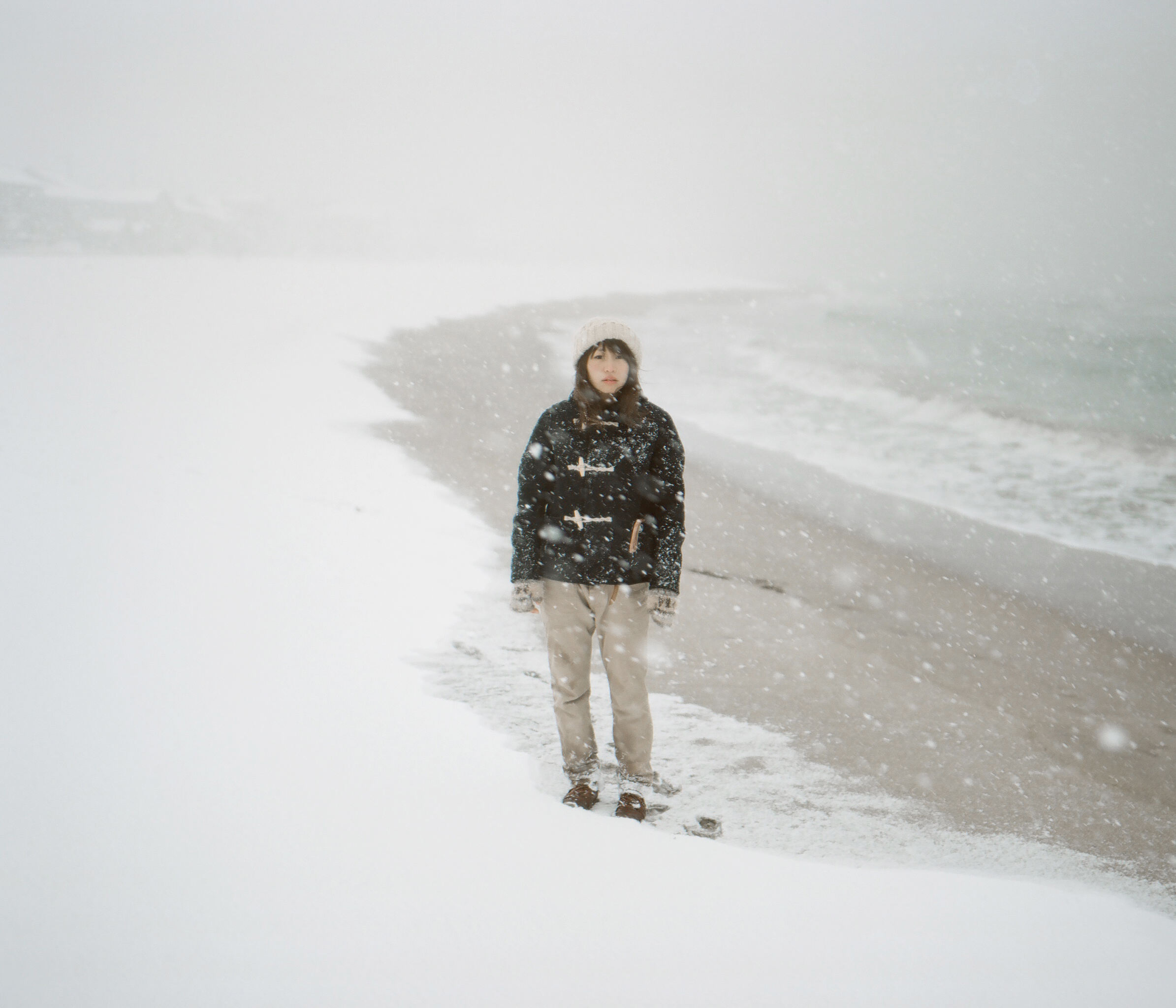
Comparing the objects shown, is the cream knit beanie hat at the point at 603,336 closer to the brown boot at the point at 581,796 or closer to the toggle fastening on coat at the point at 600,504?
the toggle fastening on coat at the point at 600,504

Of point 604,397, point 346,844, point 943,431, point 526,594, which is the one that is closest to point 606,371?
point 604,397

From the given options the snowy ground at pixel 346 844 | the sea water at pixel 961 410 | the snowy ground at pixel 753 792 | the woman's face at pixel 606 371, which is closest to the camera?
the snowy ground at pixel 346 844

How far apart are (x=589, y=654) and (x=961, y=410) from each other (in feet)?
48.8

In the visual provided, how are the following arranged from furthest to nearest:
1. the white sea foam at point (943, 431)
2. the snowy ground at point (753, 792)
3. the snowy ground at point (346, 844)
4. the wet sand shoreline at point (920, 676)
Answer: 1. the white sea foam at point (943, 431)
2. the wet sand shoreline at point (920, 676)
3. the snowy ground at point (753, 792)
4. the snowy ground at point (346, 844)

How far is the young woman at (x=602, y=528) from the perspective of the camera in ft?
8.54

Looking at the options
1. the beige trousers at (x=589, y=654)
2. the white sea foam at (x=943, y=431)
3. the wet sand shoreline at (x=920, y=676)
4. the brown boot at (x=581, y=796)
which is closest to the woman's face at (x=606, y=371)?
the beige trousers at (x=589, y=654)

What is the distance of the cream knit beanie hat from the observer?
2580 mm

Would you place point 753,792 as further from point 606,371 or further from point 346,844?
point 606,371

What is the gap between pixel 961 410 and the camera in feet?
50.5

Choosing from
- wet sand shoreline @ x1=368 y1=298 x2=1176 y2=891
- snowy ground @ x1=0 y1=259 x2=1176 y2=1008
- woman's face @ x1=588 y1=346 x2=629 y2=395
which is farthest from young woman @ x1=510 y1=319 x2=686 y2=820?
wet sand shoreline @ x1=368 y1=298 x2=1176 y2=891

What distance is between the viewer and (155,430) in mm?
6570

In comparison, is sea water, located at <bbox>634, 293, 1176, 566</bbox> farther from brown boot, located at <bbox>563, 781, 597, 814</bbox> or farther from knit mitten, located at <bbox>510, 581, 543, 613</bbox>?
knit mitten, located at <bbox>510, 581, 543, 613</bbox>

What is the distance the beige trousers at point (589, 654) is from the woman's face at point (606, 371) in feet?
2.21

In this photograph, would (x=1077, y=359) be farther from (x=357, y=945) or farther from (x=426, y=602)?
(x=357, y=945)
